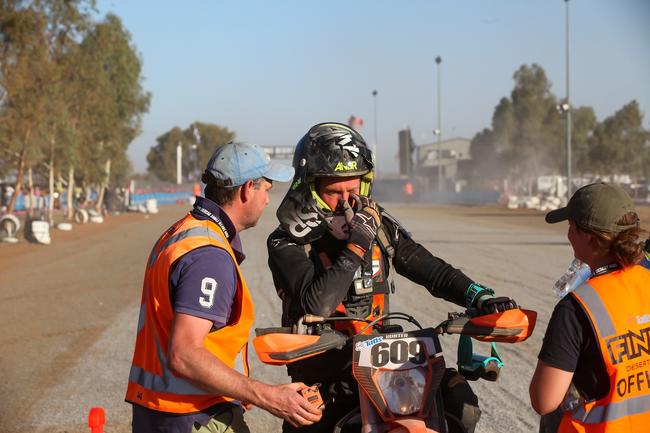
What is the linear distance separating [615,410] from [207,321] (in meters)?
1.50

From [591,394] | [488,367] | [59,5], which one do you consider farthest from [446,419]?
[59,5]

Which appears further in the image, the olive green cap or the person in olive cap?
the olive green cap

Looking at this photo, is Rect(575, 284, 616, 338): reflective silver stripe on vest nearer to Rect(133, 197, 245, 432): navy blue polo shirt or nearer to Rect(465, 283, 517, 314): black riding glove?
Rect(465, 283, 517, 314): black riding glove

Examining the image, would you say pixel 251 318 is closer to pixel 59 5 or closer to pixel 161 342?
pixel 161 342

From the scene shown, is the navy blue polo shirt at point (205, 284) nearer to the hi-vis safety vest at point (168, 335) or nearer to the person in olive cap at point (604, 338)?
the hi-vis safety vest at point (168, 335)

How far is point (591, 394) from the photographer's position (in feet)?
9.61

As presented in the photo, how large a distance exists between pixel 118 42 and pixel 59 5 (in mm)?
20240

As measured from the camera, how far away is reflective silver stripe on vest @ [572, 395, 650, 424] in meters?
2.87

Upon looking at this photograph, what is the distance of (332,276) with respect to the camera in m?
3.32

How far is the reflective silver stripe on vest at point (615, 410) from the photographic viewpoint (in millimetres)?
2873

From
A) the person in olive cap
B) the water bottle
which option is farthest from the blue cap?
the water bottle

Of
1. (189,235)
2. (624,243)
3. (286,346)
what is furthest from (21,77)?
(624,243)

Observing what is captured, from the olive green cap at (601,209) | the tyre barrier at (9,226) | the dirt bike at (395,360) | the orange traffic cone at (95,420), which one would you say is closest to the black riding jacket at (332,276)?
the dirt bike at (395,360)

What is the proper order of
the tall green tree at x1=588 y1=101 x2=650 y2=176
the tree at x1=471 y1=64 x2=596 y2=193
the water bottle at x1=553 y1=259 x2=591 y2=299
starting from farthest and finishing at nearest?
the tree at x1=471 y1=64 x2=596 y2=193 → the tall green tree at x1=588 y1=101 x2=650 y2=176 → the water bottle at x1=553 y1=259 x2=591 y2=299
